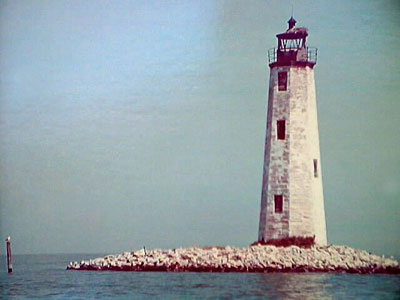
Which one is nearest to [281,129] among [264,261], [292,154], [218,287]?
[292,154]

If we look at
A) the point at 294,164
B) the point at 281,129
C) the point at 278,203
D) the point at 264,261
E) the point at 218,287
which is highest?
the point at 281,129

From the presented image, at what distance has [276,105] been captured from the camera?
2234 centimetres

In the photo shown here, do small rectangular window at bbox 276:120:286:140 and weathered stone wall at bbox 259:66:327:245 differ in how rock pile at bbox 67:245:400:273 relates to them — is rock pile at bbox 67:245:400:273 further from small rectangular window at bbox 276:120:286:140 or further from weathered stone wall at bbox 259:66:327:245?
small rectangular window at bbox 276:120:286:140

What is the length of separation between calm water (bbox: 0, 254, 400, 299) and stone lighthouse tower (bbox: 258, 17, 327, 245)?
178cm

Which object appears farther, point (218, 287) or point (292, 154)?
point (292, 154)

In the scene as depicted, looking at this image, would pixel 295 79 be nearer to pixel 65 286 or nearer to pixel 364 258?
pixel 364 258

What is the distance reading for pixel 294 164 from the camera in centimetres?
2200

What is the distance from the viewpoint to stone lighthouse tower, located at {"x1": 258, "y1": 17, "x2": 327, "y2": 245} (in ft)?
71.7

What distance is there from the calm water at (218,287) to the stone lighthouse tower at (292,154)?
5.85 feet

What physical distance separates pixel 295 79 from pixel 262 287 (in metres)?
5.56

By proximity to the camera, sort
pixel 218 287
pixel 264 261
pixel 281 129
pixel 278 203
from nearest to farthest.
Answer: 1. pixel 218 287
2. pixel 264 261
3. pixel 278 203
4. pixel 281 129

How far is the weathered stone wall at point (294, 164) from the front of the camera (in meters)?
21.8

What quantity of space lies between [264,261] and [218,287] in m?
1.74

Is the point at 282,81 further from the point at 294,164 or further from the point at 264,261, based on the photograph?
the point at 264,261
